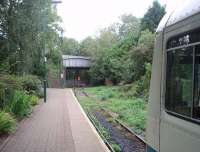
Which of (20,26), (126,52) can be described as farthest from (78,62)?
(20,26)

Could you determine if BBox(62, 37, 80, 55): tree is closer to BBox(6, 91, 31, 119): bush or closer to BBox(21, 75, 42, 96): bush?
BBox(21, 75, 42, 96): bush

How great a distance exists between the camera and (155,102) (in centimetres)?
672

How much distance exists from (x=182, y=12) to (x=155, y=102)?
4.95 feet

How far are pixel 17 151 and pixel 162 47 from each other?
712 cm

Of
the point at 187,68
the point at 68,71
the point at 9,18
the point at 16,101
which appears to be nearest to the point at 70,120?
the point at 16,101

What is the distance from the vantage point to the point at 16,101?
20.3m

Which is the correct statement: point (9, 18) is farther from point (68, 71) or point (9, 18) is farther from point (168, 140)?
point (68, 71)

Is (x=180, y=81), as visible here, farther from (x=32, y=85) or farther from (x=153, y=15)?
(x=153, y=15)

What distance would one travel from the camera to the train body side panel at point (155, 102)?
259 inches

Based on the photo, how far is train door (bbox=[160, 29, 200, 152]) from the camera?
523 centimetres

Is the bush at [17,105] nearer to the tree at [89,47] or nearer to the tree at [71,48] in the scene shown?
the tree at [89,47]

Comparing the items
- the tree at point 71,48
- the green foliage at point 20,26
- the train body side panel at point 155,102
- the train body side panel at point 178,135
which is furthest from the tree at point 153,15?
the train body side panel at point 178,135

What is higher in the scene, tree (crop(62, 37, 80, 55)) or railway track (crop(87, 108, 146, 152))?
tree (crop(62, 37, 80, 55))

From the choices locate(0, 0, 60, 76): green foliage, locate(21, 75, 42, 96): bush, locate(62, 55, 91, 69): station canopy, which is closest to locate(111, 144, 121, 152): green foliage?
locate(0, 0, 60, 76): green foliage
